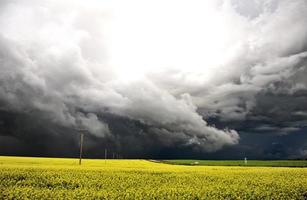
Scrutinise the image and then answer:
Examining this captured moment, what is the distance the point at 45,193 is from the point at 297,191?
1807 cm

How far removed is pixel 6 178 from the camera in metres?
29.7

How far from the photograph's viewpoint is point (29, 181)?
93.5 feet

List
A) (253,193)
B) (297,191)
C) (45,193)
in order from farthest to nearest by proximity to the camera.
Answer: (297,191) → (253,193) → (45,193)

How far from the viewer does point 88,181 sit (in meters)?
28.2

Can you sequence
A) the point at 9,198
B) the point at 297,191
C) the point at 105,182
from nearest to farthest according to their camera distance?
the point at 9,198
the point at 297,191
the point at 105,182

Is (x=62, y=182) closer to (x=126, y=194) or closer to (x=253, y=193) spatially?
(x=126, y=194)

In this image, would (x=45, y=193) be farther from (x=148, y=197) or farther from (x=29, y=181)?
(x=29, y=181)

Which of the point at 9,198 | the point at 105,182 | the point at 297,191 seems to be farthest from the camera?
the point at 105,182

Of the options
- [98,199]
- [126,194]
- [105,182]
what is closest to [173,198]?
[126,194]

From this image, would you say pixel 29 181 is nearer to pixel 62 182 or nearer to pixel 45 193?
pixel 62 182

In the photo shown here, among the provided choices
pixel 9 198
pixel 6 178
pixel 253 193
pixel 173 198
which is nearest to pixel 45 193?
pixel 9 198

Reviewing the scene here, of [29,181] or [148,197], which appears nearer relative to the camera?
[148,197]

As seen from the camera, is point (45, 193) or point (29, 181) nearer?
point (45, 193)

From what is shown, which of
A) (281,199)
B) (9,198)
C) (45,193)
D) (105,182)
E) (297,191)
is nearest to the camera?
(9,198)
